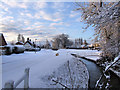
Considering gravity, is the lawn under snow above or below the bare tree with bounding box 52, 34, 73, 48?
below

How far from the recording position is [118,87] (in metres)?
4.98

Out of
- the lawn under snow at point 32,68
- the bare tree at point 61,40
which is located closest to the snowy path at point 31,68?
the lawn under snow at point 32,68

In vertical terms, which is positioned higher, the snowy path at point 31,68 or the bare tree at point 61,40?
the bare tree at point 61,40

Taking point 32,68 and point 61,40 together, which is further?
point 61,40

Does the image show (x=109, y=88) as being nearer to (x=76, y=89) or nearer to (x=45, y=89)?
(x=76, y=89)

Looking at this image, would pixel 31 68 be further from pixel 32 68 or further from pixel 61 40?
pixel 61 40

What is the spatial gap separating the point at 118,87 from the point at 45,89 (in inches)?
182

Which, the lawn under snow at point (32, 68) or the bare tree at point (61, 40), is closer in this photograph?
the lawn under snow at point (32, 68)

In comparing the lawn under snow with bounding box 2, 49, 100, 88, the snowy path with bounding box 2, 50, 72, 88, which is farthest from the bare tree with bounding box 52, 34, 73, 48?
the snowy path with bounding box 2, 50, 72, 88

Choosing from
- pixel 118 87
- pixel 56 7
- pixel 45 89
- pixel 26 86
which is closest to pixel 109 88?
pixel 118 87

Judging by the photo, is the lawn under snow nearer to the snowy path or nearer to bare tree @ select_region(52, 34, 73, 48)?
the snowy path

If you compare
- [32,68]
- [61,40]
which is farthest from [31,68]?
[61,40]

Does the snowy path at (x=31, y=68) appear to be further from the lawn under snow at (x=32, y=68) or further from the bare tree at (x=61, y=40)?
the bare tree at (x=61, y=40)

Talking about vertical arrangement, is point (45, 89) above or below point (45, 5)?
below
